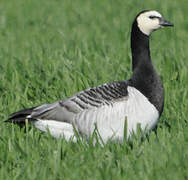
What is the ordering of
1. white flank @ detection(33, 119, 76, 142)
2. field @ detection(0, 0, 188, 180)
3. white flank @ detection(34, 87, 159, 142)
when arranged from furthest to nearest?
white flank @ detection(33, 119, 76, 142), white flank @ detection(34, 87, 159, 142), field @ detection(0, 0, 188, 180)

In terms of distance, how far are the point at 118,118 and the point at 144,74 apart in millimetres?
791

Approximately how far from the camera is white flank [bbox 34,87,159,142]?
5.48 m

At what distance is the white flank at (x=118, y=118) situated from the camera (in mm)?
5480

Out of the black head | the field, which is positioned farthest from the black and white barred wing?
the black head

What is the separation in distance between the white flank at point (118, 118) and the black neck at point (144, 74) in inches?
5.1

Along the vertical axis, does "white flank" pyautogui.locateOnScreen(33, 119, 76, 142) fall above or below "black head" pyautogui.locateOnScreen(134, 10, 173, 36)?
below

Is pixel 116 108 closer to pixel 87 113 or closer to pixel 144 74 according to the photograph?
pixel 87 113

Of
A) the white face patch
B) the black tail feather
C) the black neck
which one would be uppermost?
the white face patch

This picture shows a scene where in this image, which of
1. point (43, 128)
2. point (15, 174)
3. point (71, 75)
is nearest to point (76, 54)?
point (71, 75)

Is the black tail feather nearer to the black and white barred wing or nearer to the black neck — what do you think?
the black and white barred wing

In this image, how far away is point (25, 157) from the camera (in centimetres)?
511

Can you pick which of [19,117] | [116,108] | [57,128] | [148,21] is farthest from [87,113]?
[148,21]

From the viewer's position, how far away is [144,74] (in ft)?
19.6

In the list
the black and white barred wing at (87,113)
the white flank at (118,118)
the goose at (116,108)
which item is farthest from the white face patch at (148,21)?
the white flank at (118,118)
